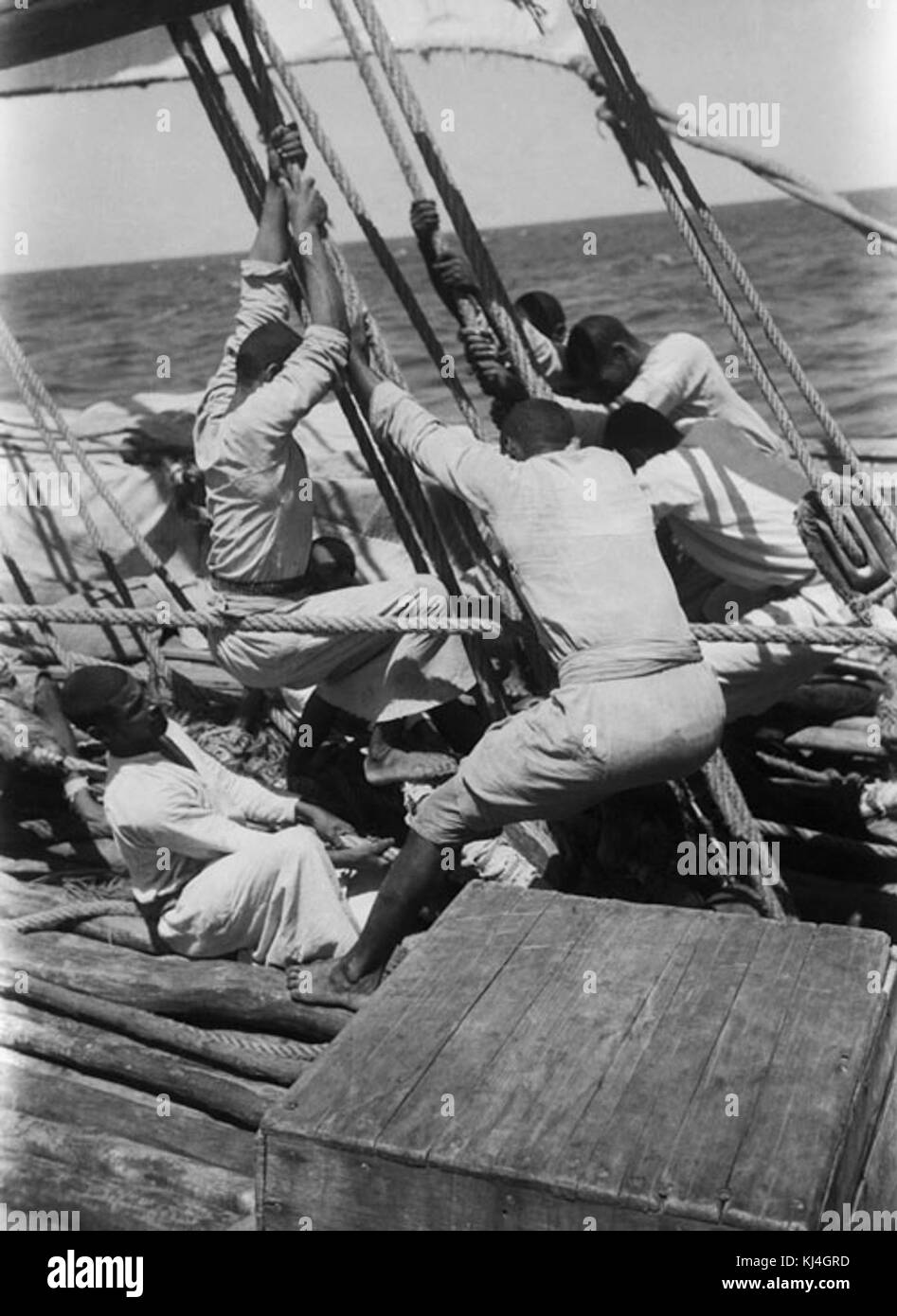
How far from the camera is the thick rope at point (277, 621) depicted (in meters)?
4.61

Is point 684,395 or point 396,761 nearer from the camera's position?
point 396,761

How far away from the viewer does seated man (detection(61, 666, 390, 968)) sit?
4.66m

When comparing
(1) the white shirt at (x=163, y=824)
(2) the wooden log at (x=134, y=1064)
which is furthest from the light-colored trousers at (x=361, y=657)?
(2) the wooden log at (x=134, y=1064)

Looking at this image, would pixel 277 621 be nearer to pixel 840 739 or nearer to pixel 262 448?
pixel 262 448

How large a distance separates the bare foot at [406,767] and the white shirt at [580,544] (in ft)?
2.64

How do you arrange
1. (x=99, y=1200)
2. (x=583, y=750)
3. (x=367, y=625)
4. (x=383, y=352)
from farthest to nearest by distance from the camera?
(x=383, y=352) → (x=367, y=625) → (x=583, y=750) → (x=99, y=1200)

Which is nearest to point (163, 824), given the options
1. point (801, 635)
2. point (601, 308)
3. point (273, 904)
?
point (273, 904)

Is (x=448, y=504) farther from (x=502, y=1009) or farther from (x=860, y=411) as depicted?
(x=860, y=411)

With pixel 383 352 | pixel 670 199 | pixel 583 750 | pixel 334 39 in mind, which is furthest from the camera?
pixel 334 39

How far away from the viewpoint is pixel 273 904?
4711 millimetres

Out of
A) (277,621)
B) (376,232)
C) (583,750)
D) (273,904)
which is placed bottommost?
(273,904)

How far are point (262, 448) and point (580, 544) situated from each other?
1056 millimetres

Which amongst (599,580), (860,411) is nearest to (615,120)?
(599,580)

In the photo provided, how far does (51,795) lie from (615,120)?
320 cm
